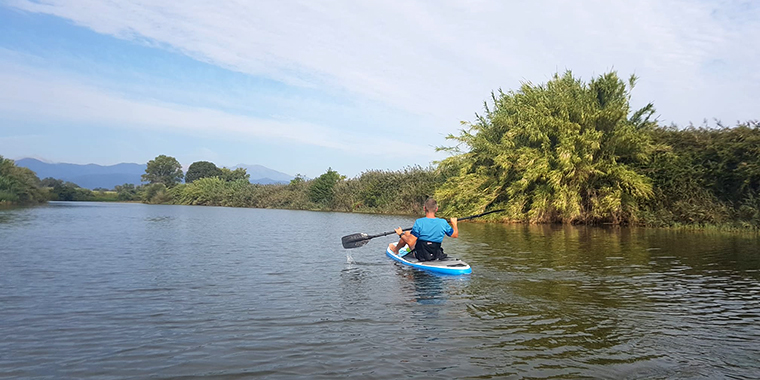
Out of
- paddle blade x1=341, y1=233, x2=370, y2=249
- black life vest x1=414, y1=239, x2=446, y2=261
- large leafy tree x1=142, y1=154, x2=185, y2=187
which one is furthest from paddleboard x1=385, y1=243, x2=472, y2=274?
large leafy tree x1=142, y1=154, x2=185, y2=187

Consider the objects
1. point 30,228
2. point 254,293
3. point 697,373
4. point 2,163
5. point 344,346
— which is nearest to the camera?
point 697,373

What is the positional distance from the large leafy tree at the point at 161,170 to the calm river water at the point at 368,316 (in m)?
81.8

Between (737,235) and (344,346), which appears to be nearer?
(344,346)

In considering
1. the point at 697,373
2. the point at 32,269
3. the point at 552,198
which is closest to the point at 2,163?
the point at 32,269

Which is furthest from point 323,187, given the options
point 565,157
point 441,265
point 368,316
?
point 368,316

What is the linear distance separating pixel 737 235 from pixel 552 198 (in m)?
8.70

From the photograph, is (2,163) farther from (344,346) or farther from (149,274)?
(344,346)

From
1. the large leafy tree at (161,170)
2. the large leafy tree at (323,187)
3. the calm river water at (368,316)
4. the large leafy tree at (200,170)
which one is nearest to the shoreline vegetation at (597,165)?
the calm river water at (368,316)

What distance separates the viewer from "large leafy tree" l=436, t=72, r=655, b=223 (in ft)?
86.7

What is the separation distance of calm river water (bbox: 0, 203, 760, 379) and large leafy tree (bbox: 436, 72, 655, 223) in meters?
13.3

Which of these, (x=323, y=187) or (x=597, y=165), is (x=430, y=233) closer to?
(x=597, y=165)

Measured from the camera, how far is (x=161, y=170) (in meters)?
90.8

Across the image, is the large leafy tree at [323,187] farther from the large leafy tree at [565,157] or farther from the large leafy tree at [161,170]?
the large leafy tree at [161,170]

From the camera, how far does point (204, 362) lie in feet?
16.2
